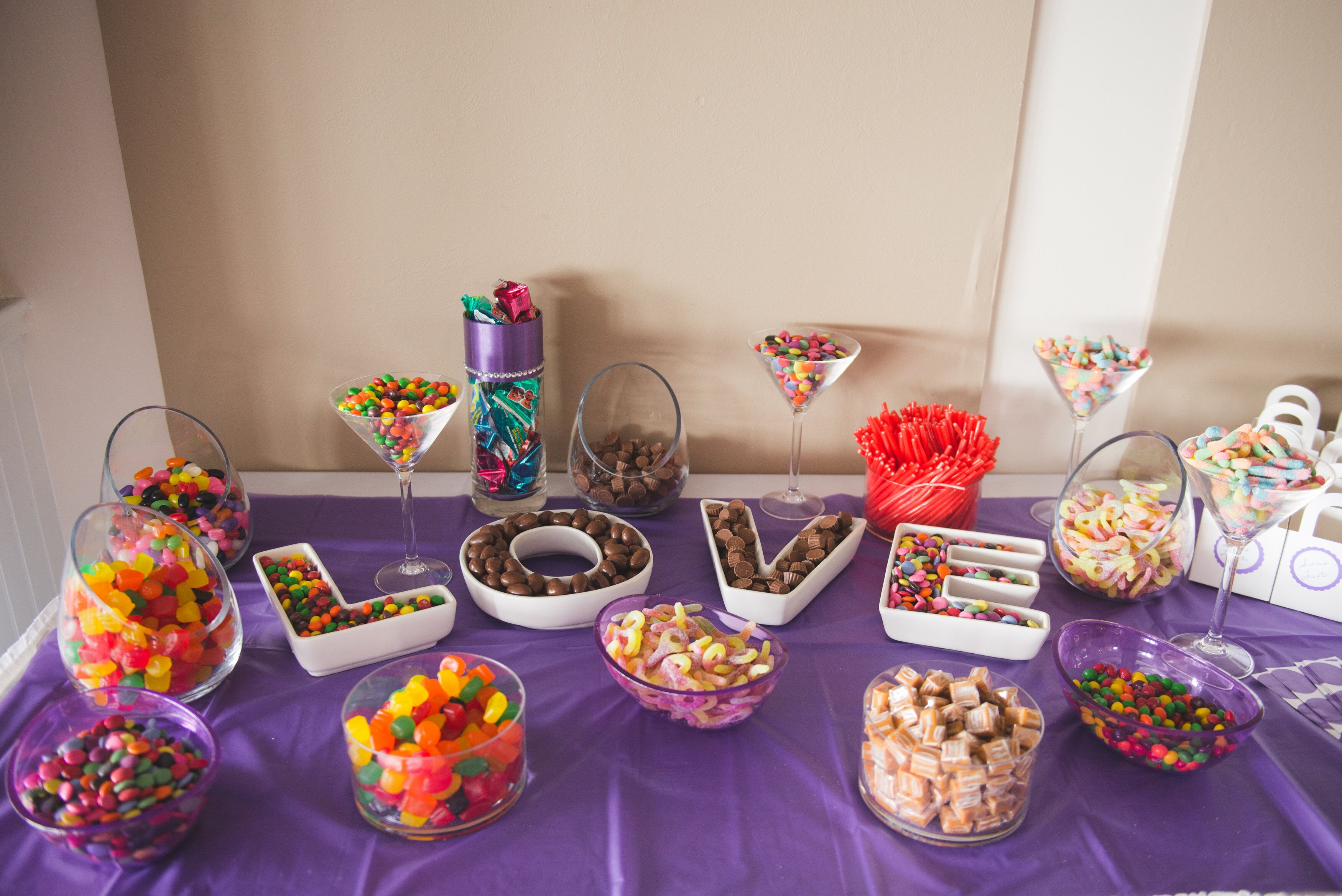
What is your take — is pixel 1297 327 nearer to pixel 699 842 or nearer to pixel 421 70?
pixel 699 842

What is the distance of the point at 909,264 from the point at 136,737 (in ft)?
5.22

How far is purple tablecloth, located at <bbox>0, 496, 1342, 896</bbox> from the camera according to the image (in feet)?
3.54

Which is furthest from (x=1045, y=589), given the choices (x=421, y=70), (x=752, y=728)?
(x=421, y=70)

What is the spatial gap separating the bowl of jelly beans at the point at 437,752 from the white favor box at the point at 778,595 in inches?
17.8

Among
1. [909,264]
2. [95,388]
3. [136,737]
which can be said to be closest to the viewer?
[136,737]

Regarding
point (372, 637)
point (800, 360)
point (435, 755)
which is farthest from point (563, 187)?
point (435, 755)

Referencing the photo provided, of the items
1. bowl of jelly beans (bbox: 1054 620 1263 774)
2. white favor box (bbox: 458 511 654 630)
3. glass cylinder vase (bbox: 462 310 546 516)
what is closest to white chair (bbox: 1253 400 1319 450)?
bowl of jelly beans (bbox: 1054 620 1263 774)

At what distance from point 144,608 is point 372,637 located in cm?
31

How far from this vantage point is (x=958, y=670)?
4.20 ft

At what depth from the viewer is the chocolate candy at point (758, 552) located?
61.1 inches

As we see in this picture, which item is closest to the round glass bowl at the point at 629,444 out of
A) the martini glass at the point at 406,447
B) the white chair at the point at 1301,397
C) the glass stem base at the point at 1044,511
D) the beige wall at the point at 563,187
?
the beige wall at the point at 563,187

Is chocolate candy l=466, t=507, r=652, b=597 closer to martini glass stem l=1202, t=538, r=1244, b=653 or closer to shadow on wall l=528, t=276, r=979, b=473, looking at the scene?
shadow on wall l=528, t=276, r=979, b=473

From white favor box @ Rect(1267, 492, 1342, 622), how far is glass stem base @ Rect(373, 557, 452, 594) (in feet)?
4.78

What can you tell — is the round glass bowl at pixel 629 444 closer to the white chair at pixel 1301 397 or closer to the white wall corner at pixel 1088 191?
the white wall corner at pixel 1088 191
